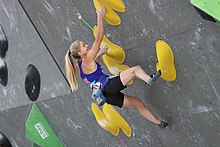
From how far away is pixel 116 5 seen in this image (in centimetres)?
477

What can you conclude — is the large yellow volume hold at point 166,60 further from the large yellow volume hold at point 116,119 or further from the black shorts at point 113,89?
the large yellow volume hold at point 116,119

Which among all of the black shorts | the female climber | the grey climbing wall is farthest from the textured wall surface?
the black shorts

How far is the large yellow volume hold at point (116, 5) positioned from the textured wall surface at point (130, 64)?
50mm

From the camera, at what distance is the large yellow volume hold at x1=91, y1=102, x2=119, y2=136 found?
5.47 metres

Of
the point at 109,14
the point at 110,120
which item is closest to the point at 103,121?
the point at 110,120

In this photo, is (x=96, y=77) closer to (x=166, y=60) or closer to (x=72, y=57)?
(x=72, y=57)

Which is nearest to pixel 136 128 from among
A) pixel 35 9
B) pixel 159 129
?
pixel 159 129

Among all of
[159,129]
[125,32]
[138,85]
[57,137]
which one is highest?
[125,32]

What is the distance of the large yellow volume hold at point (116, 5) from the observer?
15.5 ft

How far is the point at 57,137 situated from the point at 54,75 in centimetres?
80

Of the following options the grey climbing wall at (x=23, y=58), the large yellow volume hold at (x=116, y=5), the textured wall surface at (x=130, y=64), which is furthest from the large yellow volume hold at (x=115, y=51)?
the grey climbing wall at (x=23, y=58)

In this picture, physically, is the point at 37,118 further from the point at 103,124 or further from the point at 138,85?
the point at 138,85

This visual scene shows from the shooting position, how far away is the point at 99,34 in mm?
4500

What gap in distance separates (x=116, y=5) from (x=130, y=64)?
556mm
